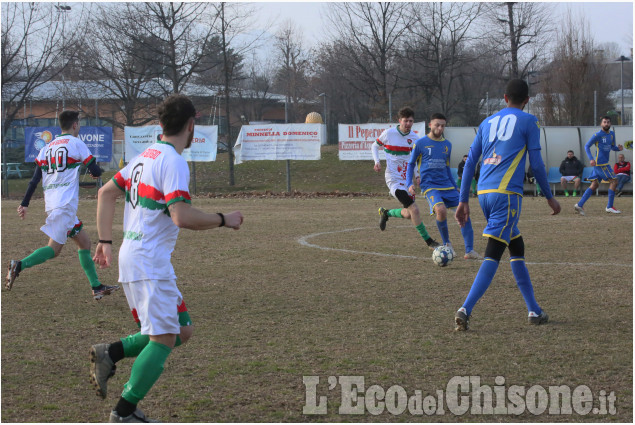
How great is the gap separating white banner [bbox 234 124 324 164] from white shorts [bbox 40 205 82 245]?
55.5ft

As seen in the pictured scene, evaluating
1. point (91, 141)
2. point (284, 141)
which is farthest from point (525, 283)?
point (91, 141)

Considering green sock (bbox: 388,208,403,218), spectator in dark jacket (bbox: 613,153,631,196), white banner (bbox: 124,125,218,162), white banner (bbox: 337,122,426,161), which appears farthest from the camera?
white banner (bbox: 124,125,218,162)

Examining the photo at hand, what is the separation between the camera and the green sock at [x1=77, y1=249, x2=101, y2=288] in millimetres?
7586

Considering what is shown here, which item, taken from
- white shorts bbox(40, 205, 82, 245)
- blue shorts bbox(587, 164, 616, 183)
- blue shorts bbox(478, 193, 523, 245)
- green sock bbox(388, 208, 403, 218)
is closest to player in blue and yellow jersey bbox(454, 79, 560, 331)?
blue shorts bbox(478, 193, 523, 245)

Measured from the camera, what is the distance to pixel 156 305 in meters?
3.70

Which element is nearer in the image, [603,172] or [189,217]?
[189,217]

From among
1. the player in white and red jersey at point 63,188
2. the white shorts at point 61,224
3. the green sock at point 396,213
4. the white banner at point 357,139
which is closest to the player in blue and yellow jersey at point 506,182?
the player in white and red jersey at point 63,188

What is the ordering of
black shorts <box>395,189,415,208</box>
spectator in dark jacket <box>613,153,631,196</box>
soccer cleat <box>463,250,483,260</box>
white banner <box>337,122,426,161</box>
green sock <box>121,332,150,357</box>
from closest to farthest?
green sock <box>121,332,150,357</box>
soccer cleat <box>463,250,483,260</box>
black shorts <box>395,189,415,208</box>
spectator in dark jacket <box>613,153,631,196</box>
white banner <box>337,122,426,161</box>

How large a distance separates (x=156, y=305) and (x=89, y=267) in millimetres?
4324

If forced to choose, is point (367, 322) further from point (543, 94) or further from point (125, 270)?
point (543, 94)

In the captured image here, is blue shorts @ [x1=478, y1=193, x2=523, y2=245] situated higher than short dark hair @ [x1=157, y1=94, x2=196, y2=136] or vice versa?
short dark hair @ [x1=157, y1=94, x2=196, y2=136]

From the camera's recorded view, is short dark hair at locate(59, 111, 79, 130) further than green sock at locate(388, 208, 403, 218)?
No

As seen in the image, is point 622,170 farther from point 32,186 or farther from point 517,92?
point 32,186

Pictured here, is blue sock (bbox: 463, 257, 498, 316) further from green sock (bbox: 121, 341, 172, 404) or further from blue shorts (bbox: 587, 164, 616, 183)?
blue shorts (bbox: 587, 164, 616, 183)
